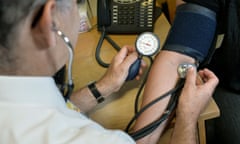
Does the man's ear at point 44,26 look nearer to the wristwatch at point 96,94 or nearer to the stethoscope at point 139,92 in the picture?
the stethoscope at point 139,92

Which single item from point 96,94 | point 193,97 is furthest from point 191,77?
point 96,94

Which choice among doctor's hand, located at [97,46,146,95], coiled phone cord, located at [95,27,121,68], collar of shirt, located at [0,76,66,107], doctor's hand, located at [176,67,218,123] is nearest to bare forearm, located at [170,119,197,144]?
doctor's hand, located at [176,67,218,123]

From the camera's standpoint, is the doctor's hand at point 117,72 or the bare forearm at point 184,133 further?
the doctor's hand at point 117,72

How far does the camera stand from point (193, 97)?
1205 mm

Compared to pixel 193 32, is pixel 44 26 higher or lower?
higher

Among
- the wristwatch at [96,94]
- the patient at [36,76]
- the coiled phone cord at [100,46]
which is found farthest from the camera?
the coiled phone cord at [100,46]

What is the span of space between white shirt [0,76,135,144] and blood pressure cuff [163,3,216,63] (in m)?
0.59

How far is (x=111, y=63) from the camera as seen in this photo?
136cm

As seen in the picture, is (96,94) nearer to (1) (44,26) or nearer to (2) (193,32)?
(2) (193,32)

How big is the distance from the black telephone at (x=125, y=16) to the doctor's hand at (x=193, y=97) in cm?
30

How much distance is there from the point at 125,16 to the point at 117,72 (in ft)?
0.82

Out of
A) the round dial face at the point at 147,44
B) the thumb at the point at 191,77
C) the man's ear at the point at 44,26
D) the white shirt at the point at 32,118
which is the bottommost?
the thumb at the point at 191,77

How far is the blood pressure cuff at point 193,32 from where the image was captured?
4.41 ft

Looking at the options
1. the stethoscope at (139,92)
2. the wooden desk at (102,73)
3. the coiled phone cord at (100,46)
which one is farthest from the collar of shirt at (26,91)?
the coiled phone cord at (100,46)
